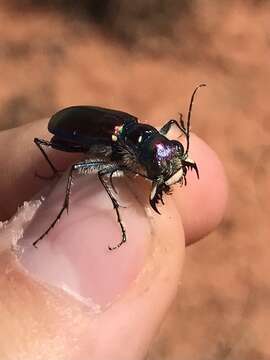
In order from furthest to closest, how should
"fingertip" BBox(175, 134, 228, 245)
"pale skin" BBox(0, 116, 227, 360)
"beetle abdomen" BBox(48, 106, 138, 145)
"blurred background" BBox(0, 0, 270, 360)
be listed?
"blurred background" BBox(0, 0, 270, 360) < "fingertip" BBox(175, 134, 228, 245) < "beetle abdomen" BBox(48, 106, 138, 145) < "pale skin" BBox(0, 116, 227, 360)

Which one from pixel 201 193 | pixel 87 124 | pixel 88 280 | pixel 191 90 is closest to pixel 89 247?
pixel 88 280

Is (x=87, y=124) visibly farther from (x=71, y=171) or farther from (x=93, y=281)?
(x=93, y=281)

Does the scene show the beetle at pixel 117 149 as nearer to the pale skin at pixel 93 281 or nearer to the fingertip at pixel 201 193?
the pale skin at pixel 93 281

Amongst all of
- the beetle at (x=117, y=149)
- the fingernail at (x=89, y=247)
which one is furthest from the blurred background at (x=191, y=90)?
the fingernail at (x=89, y=247)

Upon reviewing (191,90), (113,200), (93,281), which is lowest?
(191,90)

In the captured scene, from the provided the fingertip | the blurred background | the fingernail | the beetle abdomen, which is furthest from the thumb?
the blurred background

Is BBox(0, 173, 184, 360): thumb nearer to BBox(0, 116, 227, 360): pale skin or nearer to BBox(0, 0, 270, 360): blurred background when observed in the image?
BBox(0, 116, 227, 360): pale skin

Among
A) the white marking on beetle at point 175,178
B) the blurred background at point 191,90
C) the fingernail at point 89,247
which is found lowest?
the blurred background at point 191,90

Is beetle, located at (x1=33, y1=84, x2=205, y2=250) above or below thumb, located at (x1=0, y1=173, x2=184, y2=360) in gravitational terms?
above
